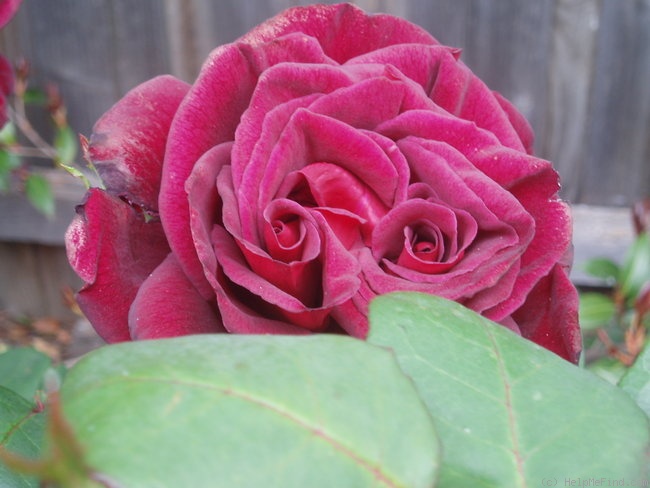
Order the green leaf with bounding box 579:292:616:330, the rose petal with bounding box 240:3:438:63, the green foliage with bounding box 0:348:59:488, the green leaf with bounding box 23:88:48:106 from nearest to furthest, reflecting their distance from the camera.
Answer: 1. the green foliage with bounding box 0:348:59:488
2. the rose petal with bounding box 240:3:438:63
3. the green leaf with bounding box 579:292:616:330
4. the green leaf with bounding box 23:88:48:106

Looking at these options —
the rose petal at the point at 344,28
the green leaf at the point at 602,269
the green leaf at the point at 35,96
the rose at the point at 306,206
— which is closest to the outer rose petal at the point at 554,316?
the rose at the point at 306,206

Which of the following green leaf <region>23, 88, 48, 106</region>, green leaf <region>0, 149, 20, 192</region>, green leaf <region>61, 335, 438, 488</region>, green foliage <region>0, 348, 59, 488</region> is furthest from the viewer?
green leaf <region>23, 88, 48, 106</region>

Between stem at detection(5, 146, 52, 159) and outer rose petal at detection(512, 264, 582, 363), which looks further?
stem at detection(5, 146, 52, 159)

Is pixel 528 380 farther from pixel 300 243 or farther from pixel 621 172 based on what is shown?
pixel 621 172

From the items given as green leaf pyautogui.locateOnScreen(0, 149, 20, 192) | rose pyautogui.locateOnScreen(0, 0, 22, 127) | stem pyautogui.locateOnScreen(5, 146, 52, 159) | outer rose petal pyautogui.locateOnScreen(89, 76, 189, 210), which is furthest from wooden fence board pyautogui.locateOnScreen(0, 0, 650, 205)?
outer rose petal pyautogui.locateOnScreen(89, 76, 189, 210)

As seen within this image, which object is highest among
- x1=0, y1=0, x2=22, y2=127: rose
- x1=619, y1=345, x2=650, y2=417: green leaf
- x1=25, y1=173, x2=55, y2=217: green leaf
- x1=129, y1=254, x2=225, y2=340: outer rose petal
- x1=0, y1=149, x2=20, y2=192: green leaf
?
x1=0, y1=0, x2=22, y2=127: rose

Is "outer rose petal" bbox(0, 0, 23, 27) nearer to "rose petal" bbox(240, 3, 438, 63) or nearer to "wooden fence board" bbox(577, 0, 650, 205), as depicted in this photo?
"rose petal" bbox(240, 3, 438, 63)

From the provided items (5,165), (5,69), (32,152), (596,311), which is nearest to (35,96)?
(32,152)

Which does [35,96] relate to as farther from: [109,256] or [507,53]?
[109,256]
